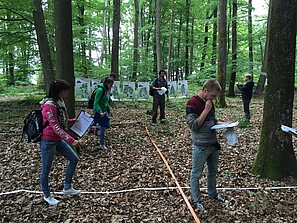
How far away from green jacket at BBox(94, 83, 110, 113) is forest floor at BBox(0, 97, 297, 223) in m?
1.06

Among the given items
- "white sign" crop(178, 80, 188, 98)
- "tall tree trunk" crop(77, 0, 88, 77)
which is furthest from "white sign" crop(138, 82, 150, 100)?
"tall tree trunk" crop(77, 0, 88, 77)

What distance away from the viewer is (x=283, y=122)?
13.7ft

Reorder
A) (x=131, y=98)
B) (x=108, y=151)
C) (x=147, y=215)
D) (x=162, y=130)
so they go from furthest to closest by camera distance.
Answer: (x=131, y=98), (x=162, y=130), (x=108, y=151), (x=147, y=215)

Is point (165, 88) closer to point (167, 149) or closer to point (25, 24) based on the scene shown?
point (167, 149)

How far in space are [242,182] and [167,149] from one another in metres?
2.26

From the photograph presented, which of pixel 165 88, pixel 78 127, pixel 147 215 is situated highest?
pixel 165 88

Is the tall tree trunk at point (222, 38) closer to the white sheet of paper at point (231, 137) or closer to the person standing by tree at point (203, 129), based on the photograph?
the white sheet of paper at point (231, 137)

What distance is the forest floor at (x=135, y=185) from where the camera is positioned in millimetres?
3398

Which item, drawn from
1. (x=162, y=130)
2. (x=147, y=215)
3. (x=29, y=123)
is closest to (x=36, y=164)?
(x=29, y=123)

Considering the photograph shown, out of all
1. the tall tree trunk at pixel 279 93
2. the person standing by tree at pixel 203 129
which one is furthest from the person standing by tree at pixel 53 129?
the tall tree trunk at pixel 279 93

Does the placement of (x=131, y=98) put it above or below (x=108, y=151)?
above

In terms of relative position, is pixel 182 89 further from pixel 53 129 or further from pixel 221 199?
pixel 53 129

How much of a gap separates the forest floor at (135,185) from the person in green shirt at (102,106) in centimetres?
63

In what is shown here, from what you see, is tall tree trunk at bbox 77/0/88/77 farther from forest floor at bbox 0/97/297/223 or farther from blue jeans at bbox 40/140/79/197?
blue jeans at bbox 40/140/79/197
